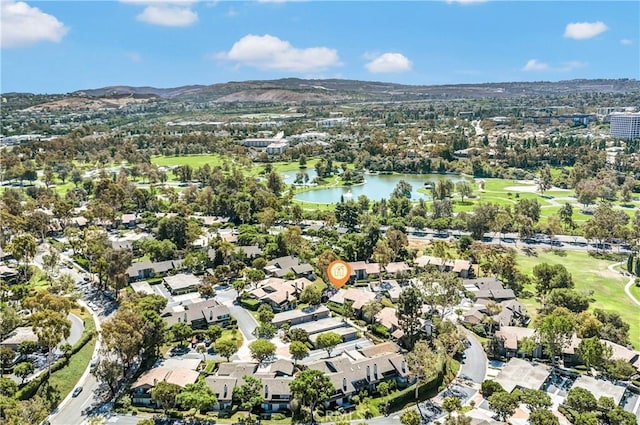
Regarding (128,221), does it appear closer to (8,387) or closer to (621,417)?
(8,387)

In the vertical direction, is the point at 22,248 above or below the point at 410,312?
above

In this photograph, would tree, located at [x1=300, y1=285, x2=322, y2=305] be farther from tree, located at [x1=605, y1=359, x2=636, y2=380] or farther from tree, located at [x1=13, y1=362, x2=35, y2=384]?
tree, located at [x1=605, y1=359, x2=636, y2=380]

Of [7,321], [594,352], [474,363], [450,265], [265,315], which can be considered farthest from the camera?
[450,265]

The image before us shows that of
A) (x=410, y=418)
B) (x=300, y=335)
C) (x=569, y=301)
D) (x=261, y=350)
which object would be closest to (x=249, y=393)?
(x=261, y=350)

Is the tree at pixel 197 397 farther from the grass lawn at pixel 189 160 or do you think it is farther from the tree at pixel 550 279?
the grass lawn at pixel 189 160

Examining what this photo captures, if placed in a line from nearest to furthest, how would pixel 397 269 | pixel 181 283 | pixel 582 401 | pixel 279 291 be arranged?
pixel 582 401
pixel 279 291
pixel 181 283
pixel 397 269

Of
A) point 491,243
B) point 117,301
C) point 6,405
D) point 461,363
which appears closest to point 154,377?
point 6,405

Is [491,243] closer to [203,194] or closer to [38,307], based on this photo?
[203,194]

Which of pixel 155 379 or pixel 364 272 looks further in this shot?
pixel 364 272
